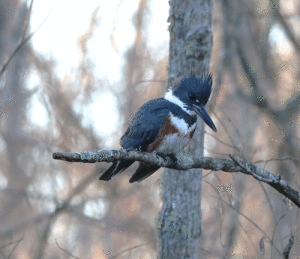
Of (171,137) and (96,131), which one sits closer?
(171,137)

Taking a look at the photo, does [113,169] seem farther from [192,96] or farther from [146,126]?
[192,96]

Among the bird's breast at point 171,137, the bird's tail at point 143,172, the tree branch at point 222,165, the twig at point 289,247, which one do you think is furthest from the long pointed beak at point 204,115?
the twig at point 289,247

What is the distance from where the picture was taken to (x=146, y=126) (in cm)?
244

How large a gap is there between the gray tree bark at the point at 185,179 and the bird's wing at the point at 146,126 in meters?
1.05

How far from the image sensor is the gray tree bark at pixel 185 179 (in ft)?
11.5

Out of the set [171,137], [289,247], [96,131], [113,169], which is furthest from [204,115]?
[96,131]

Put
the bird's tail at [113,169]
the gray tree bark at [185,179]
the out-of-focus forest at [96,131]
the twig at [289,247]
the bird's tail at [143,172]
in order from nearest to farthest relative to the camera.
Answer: the twig at [289,247], the bird's tail at [113,169], the bird's tail at [143,172], the gray tree bark at [185,179], the out-of-focus forest at [96,131]

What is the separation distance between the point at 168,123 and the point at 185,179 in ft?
4.21

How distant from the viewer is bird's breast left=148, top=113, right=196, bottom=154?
2.44 meters

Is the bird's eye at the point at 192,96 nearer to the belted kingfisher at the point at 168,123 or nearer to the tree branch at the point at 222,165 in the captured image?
the belted kingfisher at the point at 168,123

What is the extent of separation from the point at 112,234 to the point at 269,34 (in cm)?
686

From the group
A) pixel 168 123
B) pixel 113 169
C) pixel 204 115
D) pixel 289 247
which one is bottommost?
pixel 289 247

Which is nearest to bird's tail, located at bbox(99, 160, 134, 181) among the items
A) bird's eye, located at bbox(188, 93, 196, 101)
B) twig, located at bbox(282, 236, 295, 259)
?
bird's eye, located at bbox(188, 93, 196, 101)

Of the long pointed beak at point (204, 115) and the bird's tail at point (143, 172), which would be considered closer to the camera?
the long pointed beak at point (204, 115)
